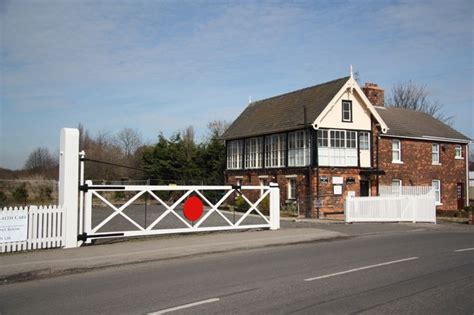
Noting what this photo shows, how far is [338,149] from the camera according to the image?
96.5 ft

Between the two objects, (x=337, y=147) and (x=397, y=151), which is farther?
(x=397, y=151)

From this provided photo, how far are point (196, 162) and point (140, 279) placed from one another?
34.4 metres

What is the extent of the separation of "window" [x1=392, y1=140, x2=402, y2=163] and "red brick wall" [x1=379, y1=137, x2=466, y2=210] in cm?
25

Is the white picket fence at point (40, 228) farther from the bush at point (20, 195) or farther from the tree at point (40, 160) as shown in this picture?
the tree at point (40, 160)

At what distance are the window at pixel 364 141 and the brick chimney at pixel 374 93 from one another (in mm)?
6222

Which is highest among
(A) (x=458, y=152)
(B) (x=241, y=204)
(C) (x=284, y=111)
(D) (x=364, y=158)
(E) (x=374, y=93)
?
(E) (x=374, y=93)

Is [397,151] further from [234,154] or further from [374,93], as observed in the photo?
[234,154]

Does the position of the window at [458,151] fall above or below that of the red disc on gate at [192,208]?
above

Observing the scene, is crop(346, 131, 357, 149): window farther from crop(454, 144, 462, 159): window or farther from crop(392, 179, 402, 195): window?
crop(454, 144, 462, 159): window

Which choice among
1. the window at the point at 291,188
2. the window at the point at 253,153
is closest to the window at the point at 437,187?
the window at the point at 291,188

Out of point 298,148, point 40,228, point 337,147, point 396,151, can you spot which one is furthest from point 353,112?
point 40,228

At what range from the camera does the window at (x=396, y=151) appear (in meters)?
33.0

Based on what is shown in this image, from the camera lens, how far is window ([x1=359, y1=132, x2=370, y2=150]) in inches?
1203

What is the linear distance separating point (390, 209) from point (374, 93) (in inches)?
580
